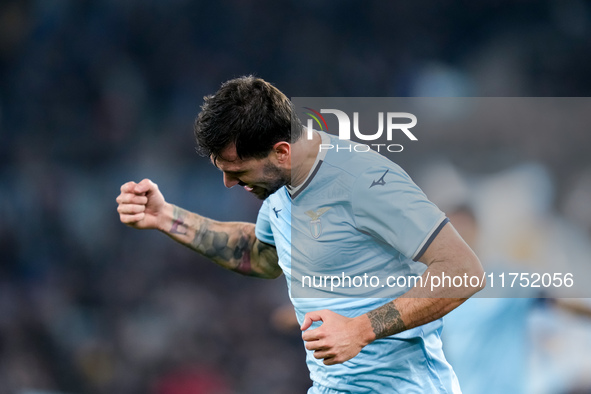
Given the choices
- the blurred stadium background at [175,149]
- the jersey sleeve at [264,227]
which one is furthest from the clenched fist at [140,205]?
the blurred stadium background at [175,149]

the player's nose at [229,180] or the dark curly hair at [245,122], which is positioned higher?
the dark curly hair at [245,122]

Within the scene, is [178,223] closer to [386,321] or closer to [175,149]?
[386,321]

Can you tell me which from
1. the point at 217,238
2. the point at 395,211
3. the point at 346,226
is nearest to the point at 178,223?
the point at 217,238

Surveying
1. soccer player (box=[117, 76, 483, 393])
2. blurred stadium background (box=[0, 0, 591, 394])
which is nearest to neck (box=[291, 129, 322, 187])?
soccer player (box=[117, 76, 483, 393])

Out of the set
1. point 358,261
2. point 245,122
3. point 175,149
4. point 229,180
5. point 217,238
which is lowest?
point 358,261

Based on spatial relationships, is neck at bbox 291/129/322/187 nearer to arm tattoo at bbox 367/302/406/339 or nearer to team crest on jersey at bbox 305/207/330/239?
team crest on jersey at bbox 305/207/330/239

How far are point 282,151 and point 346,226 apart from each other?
380 mm

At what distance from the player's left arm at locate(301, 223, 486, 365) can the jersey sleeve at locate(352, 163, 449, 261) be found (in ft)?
0.12

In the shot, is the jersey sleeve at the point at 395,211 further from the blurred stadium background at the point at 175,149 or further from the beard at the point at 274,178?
the blurred stadium background at the point at 175,149

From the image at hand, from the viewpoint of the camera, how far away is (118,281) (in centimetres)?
522

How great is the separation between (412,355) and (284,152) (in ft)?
2.74

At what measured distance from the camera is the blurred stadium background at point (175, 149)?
4.91 m

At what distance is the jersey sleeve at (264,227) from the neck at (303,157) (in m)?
0.32

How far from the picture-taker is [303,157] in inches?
84.7
